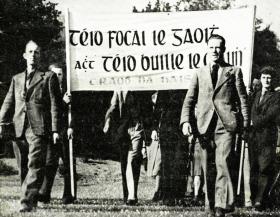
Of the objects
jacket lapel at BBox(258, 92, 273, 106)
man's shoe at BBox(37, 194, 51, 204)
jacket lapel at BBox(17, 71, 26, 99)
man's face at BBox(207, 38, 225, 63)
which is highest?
man's face at BBox(207, 38, 225, 63)

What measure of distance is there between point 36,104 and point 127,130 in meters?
1.44

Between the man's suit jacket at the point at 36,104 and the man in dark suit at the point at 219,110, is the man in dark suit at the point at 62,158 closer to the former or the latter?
the man's suit jacket at the point at 36,104

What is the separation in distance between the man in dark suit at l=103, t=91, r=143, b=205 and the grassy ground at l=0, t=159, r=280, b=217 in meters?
0.41

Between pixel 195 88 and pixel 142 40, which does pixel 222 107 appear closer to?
pixel 195 88

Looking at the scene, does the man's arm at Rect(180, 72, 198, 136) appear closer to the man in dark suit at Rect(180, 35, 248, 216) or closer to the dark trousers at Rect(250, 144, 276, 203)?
the man in dark suit at Rect(180, 35, 248, 216)

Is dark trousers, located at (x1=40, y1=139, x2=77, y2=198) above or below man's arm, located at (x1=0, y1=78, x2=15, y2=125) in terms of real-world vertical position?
below

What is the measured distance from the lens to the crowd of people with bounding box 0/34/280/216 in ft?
19.1

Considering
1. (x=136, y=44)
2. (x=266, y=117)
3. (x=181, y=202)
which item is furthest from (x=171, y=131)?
(x=266, y=117)

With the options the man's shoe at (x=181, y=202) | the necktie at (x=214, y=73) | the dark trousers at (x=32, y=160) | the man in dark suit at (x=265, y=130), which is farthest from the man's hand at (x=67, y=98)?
the man in dark suit at (x=265, y=130)

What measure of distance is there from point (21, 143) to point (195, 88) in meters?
1.99

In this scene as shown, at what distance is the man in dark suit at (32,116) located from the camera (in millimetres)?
6191

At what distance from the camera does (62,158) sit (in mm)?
7371

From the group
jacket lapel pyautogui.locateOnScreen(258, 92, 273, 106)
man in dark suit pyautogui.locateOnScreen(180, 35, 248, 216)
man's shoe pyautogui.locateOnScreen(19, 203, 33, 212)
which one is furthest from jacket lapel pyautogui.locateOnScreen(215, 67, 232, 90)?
man's shoe pyautogui.locateOnScreen(19, 203, 33, 212)

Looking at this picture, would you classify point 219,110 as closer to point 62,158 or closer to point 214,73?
point 214,73
